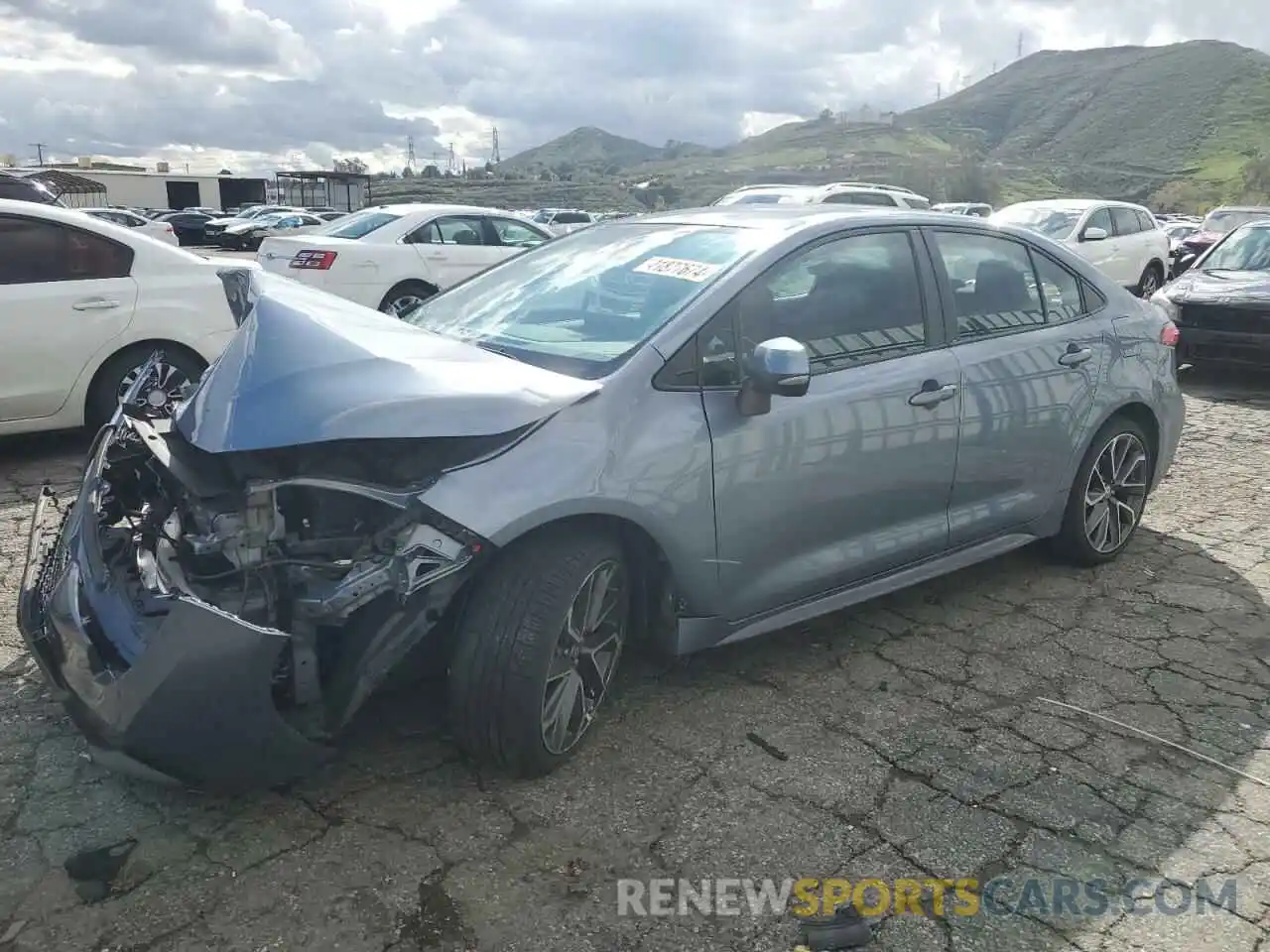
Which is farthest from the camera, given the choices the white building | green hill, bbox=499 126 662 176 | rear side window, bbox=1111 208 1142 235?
green hill, bbox=499 126 662 176

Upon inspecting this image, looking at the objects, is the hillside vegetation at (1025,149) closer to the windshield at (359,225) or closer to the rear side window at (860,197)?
the rear side window at (860,197)

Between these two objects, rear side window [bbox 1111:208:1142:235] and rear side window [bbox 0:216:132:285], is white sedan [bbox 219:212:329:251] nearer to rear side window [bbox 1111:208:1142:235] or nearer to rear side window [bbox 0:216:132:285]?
rear side window [bbox 1111:208:1142:235]

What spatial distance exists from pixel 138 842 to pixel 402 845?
0.67 metres

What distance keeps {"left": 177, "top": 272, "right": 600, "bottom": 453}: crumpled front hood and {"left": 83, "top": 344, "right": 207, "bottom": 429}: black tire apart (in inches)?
132

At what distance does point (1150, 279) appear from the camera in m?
14.9

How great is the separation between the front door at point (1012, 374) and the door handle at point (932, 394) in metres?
0.11

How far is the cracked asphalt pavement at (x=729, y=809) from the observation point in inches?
92.8

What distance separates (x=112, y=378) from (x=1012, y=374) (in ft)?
16.5

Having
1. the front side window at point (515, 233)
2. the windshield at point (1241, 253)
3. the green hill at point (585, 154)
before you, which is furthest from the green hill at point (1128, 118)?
the front side window at point (515, 233)

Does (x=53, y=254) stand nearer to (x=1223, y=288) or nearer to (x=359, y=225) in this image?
(x=359, y=225)

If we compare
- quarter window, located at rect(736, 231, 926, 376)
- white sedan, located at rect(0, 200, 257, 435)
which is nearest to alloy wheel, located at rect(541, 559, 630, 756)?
quarter window, located at rect(736, 231, 926, 376)

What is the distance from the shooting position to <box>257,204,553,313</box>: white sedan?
996cm

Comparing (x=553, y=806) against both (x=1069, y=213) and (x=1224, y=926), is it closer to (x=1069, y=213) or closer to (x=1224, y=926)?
(x=1224, y=926)

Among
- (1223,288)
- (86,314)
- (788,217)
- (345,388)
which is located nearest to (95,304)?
(86,314)
